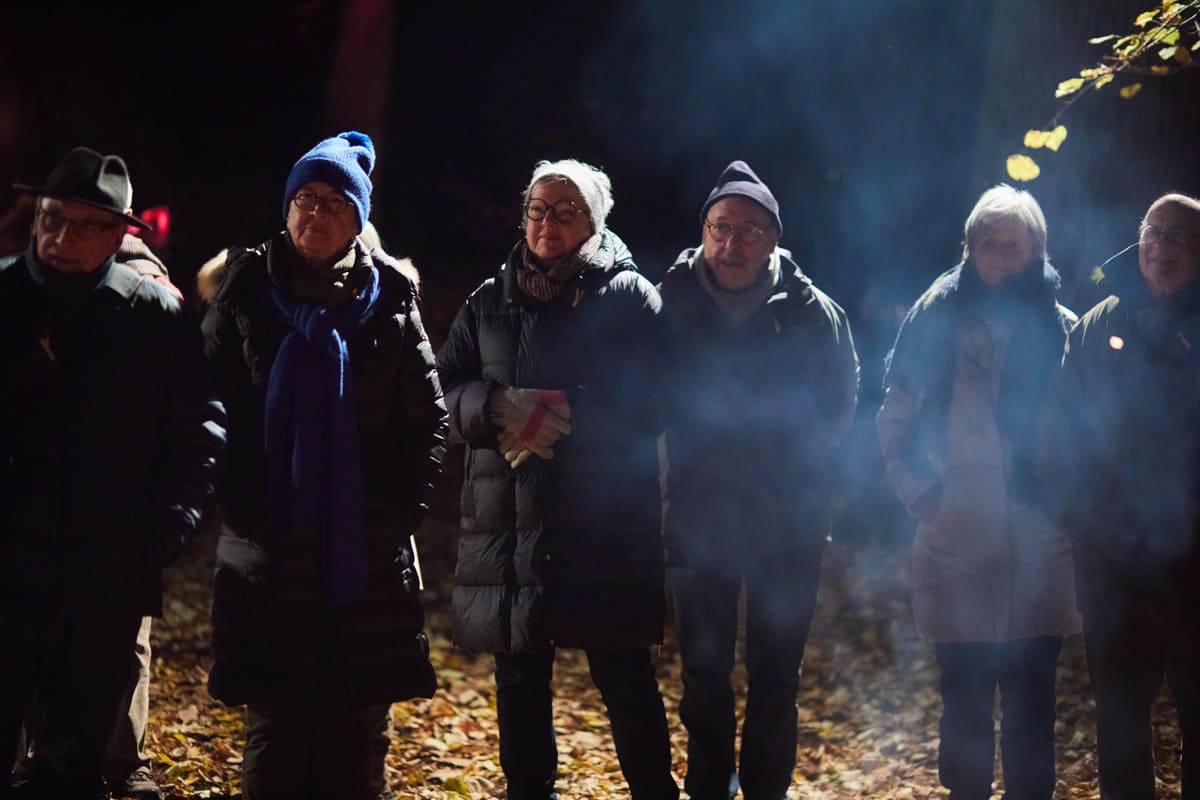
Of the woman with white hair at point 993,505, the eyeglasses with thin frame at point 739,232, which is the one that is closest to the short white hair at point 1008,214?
the woman with white hair at point 993,505

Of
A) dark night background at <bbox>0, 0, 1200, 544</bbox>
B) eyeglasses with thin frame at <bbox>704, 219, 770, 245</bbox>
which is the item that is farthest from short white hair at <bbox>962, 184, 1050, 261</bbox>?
dark night background at <bbox>0, 0, 1200, 544</bbox>

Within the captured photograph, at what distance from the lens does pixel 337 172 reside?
14.0 feet

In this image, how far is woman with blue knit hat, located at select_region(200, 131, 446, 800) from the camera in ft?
13.9

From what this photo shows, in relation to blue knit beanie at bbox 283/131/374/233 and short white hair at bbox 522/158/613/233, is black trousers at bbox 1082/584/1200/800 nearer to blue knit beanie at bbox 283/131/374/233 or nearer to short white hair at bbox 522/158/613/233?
short white hair at bbox 522/158/613/233

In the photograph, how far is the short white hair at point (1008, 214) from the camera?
5.06 meters

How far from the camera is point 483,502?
15.8 ft

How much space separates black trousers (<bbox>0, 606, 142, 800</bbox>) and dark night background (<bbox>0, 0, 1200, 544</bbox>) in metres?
7.53

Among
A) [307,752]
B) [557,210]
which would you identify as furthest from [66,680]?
[557,210]

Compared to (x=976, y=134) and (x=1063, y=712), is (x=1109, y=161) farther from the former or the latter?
(x=1063, y=712)

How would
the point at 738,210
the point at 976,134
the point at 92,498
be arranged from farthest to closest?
the point at 976,134, the point at 738,210, the point at 92,498

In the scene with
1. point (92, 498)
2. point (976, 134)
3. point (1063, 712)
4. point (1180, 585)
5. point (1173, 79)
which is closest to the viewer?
point (92, 498)

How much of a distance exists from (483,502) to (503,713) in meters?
0.84

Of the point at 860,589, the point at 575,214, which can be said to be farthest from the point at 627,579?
the point at 860,589

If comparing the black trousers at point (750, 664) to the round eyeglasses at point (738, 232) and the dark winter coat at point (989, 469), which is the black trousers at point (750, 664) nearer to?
the dark winter coat at point (989, 469)
